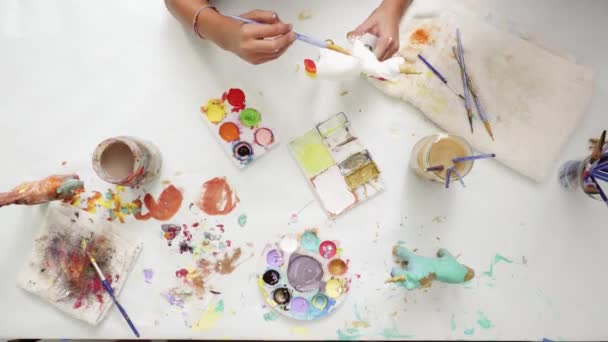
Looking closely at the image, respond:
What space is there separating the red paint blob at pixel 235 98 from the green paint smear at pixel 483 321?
59 cm

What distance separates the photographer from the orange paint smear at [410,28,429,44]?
0.86 meters

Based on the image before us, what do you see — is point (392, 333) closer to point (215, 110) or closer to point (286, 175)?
point (286, 175)

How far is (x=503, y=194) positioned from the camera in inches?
32.7

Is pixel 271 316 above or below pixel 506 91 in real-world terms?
below

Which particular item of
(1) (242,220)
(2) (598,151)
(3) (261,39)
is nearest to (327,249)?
(1) (242,220)

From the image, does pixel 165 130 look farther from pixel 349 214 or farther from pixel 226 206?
pixel 349 214

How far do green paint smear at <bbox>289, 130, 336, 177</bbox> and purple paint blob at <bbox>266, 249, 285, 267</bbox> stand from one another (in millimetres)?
156

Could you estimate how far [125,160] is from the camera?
799 millimetres

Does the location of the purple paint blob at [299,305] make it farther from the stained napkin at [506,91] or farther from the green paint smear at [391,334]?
the stained napkin at [506,91]

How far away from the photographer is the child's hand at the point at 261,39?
0.75 m

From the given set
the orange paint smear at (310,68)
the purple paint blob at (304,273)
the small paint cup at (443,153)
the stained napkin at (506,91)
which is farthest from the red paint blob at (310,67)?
the purple paint blob at (304,273)

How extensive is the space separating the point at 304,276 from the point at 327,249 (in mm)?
65

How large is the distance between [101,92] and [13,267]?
0.37 m

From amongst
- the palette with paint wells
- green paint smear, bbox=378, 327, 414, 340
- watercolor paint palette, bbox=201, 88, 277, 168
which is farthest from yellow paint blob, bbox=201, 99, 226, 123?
green paint smear, bbox=378, 327, 414, 340
